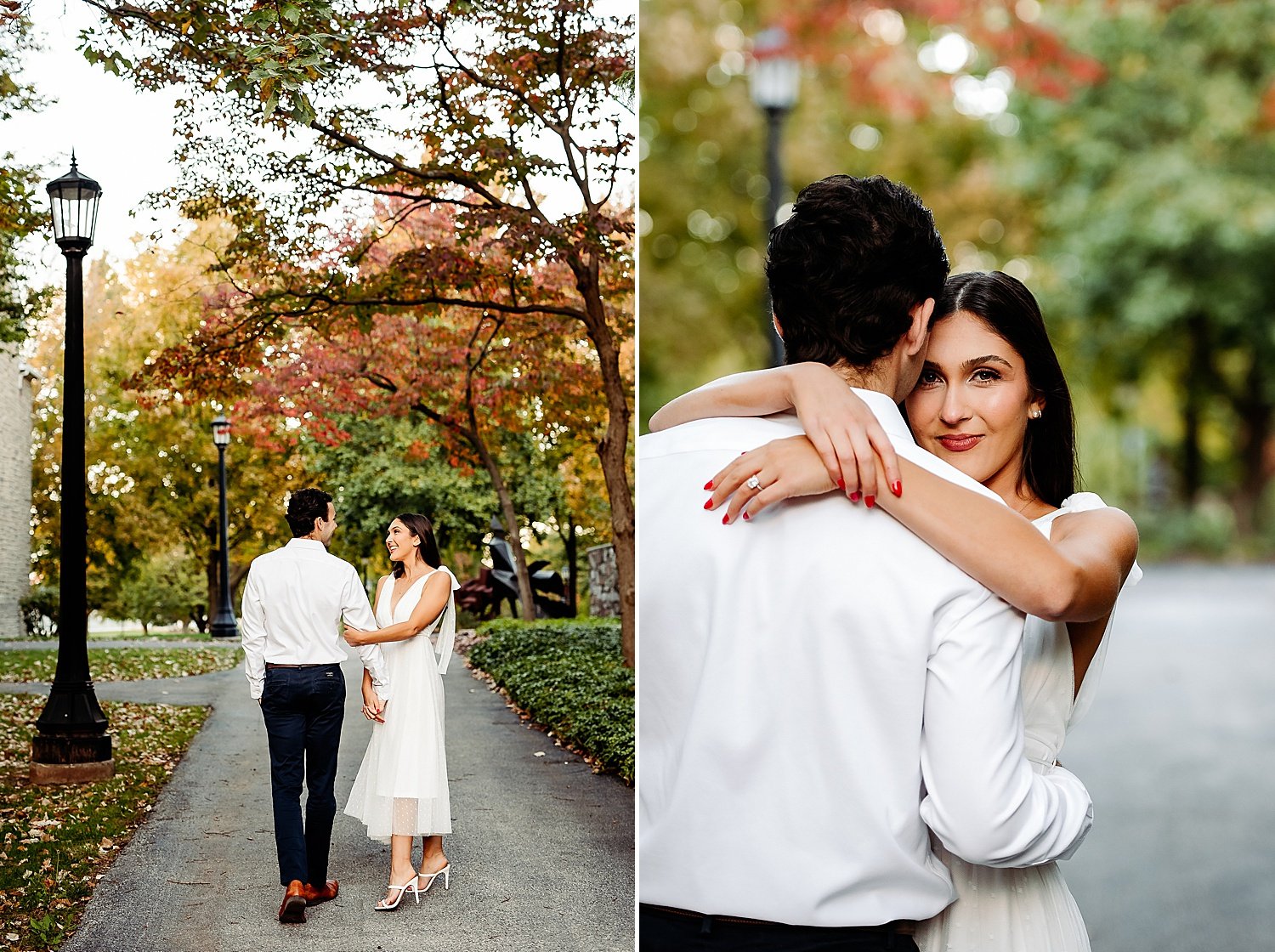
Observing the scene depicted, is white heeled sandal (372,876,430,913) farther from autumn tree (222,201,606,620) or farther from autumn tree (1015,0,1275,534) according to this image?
autumn tree (1015,0,1275,534)

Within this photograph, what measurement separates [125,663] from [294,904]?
2.10ft

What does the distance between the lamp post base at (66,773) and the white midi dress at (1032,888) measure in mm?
1758

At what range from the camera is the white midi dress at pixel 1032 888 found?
2047 millimetres

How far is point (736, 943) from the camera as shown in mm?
1819

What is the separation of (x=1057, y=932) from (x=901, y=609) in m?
0.76

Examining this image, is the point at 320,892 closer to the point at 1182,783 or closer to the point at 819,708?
the point at 819,708

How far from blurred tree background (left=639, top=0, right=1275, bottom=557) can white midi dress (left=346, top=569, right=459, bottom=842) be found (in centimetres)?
1046

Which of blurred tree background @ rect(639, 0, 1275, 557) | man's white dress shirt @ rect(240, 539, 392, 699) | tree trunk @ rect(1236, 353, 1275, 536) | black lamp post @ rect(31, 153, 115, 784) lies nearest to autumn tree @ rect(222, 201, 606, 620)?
black lamp post @ rect(31, 153, 115, 784)

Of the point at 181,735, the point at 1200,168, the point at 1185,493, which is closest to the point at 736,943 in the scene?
the point at 181,735

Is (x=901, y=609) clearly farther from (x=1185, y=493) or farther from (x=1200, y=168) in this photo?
(x=1185, y=493)

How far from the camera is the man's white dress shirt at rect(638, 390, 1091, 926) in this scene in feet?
5.48

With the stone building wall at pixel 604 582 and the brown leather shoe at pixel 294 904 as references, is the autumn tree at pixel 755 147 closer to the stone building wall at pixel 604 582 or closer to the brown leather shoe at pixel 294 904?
the stone building wall at pixel 604 582

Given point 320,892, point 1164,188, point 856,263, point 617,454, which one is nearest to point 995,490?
point 856,263

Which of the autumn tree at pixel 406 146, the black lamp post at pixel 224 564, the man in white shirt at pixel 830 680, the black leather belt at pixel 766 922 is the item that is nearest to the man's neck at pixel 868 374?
the man in white shirt at pixel 830 680
